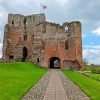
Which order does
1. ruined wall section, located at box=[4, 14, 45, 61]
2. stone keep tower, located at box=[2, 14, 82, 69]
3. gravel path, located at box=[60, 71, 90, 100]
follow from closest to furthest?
gravel path, located at box=[60, 71, 90, 100] < stone keep tower, located at box=[2, 14, 82, 69] < ruined wall section, located at box=[4, 14, 45, 61]

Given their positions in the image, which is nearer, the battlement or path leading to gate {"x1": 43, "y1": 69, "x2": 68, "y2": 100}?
path leading to gate {"x1": 43, "y1": 69, "x2": 68, "y2": 100}

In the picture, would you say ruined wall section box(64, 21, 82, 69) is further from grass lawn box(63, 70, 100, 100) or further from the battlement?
grass lawn box(63, 70, 100, 100)

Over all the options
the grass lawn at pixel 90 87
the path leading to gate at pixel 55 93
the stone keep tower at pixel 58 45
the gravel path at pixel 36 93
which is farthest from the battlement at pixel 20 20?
the gravel path at pixel 36 93

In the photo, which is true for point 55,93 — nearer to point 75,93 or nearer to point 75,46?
point 75,93

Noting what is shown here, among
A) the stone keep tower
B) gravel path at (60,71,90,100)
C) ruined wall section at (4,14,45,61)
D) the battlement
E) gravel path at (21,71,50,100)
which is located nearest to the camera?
gravel path at (21,71,50,100)

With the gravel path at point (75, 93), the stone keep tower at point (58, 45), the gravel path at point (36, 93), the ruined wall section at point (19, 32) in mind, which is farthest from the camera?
the ruined wall section at point (19, 32)

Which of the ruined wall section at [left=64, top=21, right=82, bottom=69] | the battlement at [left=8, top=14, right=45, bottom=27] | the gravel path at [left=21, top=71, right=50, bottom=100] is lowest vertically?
the gravel path at [left=21, top=71, right=50, bottom=100]

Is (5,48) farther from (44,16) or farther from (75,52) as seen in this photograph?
(75,52)

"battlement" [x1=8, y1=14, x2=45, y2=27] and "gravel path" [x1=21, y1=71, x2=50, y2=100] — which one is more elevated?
"battlement" [x1=8, y1=14, x2=45, y2=27]

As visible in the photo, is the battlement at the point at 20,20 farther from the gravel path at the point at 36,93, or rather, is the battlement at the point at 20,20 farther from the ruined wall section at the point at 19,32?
the gravel path at the point at 36,93

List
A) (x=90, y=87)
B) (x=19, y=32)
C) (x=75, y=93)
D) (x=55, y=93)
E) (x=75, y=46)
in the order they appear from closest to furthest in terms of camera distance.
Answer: (x=55, y=93) < (x=75, y=93) < (x=90, y=87) < (x=75, y=46) < (x=19, y=32)

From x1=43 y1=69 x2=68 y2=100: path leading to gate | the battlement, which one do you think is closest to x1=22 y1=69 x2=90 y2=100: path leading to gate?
x1=43 y1=69 x2=68 y2=100: path leading to gate

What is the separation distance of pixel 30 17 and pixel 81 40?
1931 cm

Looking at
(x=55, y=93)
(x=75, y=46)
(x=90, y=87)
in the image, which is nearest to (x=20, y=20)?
(x=75, y=46)
